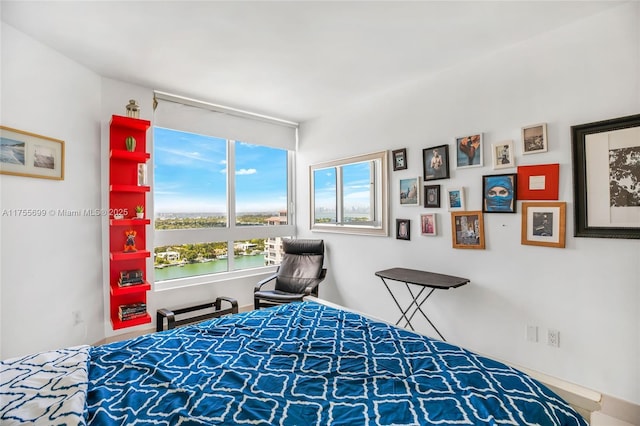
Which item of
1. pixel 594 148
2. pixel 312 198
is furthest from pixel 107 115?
pixel 594 148

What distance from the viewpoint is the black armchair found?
149 inches

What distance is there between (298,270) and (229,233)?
1014 mm

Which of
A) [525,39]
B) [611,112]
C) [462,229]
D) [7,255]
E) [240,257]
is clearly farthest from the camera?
Result: [240,257]

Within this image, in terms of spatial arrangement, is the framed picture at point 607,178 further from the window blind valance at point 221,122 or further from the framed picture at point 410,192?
the window blind valance at point 221,122

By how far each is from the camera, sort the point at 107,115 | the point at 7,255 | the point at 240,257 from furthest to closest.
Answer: the point at 240,257 → the point at 107,115 → the point at 7,255

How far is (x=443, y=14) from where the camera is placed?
6.90ft

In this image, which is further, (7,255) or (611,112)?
(7,255)

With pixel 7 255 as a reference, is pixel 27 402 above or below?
below

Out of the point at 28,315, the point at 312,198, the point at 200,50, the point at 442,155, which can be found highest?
the point at 200,50

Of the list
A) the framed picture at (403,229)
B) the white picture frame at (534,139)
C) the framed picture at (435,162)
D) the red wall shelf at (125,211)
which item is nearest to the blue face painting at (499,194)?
the white picture frame at (534,139)

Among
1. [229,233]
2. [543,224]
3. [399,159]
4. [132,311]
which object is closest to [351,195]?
[399,159]

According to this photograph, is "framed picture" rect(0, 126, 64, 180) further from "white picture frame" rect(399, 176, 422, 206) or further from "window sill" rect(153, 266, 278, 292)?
"white picture frame" rect(399, 176, 422, 206)

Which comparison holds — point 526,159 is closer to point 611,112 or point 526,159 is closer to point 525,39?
point 611,112

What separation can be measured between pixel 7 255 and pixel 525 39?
4162 mm
